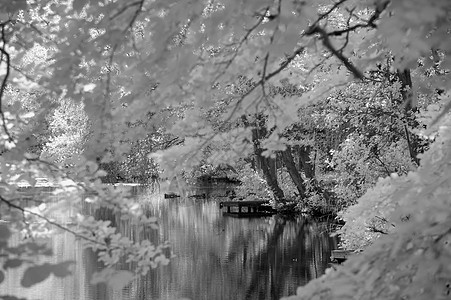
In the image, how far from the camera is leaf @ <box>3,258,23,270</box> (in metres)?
2.07

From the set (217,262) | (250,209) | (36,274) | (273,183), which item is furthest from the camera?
(250,209)

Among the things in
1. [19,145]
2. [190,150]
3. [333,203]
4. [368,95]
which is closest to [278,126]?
[190,150]

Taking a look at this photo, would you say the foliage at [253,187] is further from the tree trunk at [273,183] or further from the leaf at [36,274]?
the leaf at [36,274]

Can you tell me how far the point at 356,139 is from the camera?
984cm

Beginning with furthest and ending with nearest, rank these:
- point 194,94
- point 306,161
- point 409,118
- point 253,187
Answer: point 253,187 → point 306,161 → point 409,118 → point 194,94

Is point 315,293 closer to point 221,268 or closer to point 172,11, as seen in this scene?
point 172,11

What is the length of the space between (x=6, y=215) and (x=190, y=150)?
795mm

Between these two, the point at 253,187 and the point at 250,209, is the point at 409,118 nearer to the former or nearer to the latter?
the point at 250,209

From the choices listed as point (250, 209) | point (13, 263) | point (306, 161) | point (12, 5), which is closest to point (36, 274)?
point (13, 263)

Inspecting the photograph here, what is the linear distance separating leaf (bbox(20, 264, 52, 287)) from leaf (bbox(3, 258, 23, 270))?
4.8 inches

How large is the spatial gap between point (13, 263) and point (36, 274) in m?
0.17

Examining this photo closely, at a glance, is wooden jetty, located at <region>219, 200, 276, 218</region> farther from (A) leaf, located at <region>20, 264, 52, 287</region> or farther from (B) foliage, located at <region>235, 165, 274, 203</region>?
(A) leaf, located at <region>20, 264, 52, 287</region>

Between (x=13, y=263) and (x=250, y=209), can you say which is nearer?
(x=13, y=263)

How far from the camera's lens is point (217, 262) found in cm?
1318
